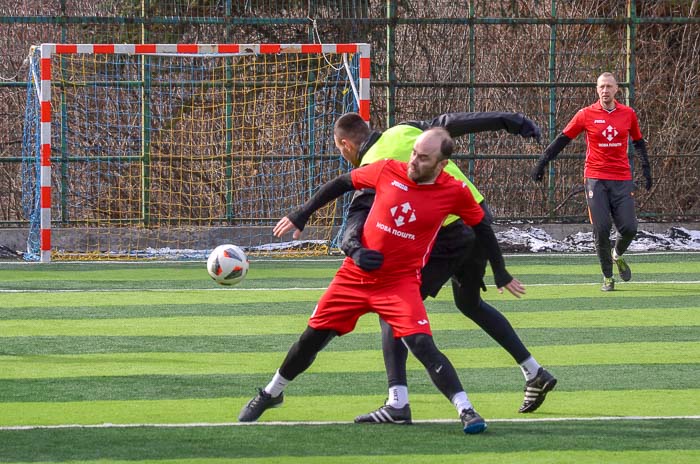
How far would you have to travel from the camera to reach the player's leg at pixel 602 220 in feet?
48.1

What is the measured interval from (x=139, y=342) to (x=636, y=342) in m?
3.95

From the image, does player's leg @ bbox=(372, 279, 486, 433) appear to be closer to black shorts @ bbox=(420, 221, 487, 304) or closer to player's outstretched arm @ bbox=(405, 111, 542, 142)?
black shorts @ bbox=(420, 221, 487, 304)

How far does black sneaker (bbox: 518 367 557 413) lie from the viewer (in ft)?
26.4

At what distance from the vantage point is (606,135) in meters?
14.8

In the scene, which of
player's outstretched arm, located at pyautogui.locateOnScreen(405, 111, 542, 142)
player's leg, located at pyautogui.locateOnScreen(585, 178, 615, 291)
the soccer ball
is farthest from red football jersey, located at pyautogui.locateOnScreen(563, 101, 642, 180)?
player's outstretched arm, located at pyautogui.locateOnScreen(405, 111, 542, 142)

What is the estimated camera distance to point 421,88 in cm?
1953

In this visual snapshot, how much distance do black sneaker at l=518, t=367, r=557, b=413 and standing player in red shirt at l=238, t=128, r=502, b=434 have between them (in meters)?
0.77

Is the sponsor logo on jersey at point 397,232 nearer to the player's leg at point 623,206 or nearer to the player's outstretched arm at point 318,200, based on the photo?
the player's outstretched arm at point 318,200

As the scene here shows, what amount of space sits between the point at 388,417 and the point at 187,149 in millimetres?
11716

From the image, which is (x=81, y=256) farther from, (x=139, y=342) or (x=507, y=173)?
(x=139, y=342)

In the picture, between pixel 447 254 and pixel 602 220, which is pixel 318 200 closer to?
pixel 447 254

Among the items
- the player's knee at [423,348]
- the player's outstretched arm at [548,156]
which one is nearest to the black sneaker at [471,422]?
the player's knee at [423,348]

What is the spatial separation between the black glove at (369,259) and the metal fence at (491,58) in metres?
11.9

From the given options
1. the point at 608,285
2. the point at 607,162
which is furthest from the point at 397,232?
the point at 607,162
